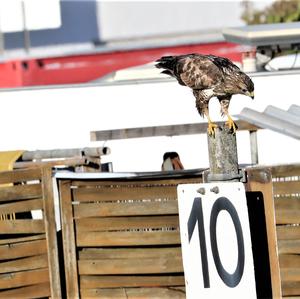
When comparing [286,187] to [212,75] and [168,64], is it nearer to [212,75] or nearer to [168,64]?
[212,75]

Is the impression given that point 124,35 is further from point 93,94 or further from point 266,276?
point 266,276

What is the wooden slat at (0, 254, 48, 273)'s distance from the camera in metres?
7.34

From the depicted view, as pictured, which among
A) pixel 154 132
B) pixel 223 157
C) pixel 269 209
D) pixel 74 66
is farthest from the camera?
pixel 74 66

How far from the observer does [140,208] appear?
23.4 ft

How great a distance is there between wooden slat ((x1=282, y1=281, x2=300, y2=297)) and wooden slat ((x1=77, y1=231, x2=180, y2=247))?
0.82 metres

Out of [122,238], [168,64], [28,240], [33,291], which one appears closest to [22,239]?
[28,240]

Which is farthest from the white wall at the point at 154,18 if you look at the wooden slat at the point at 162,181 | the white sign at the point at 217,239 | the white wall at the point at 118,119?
the white sign at the point at 217,239

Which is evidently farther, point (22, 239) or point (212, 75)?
point (22, 239)

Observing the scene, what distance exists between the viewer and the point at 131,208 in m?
7.14

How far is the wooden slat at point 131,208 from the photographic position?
711 cm

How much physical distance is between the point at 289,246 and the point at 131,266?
1.18 metres

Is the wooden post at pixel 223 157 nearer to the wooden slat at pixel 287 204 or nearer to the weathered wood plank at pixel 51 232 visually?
the wooden slat at pixel 287 204

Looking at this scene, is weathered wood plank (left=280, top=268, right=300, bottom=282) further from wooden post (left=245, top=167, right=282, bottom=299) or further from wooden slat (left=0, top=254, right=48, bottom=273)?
wooden slat (left=0, top=254, right=48, bottom=273)

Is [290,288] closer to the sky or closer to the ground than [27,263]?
closer to the ground
